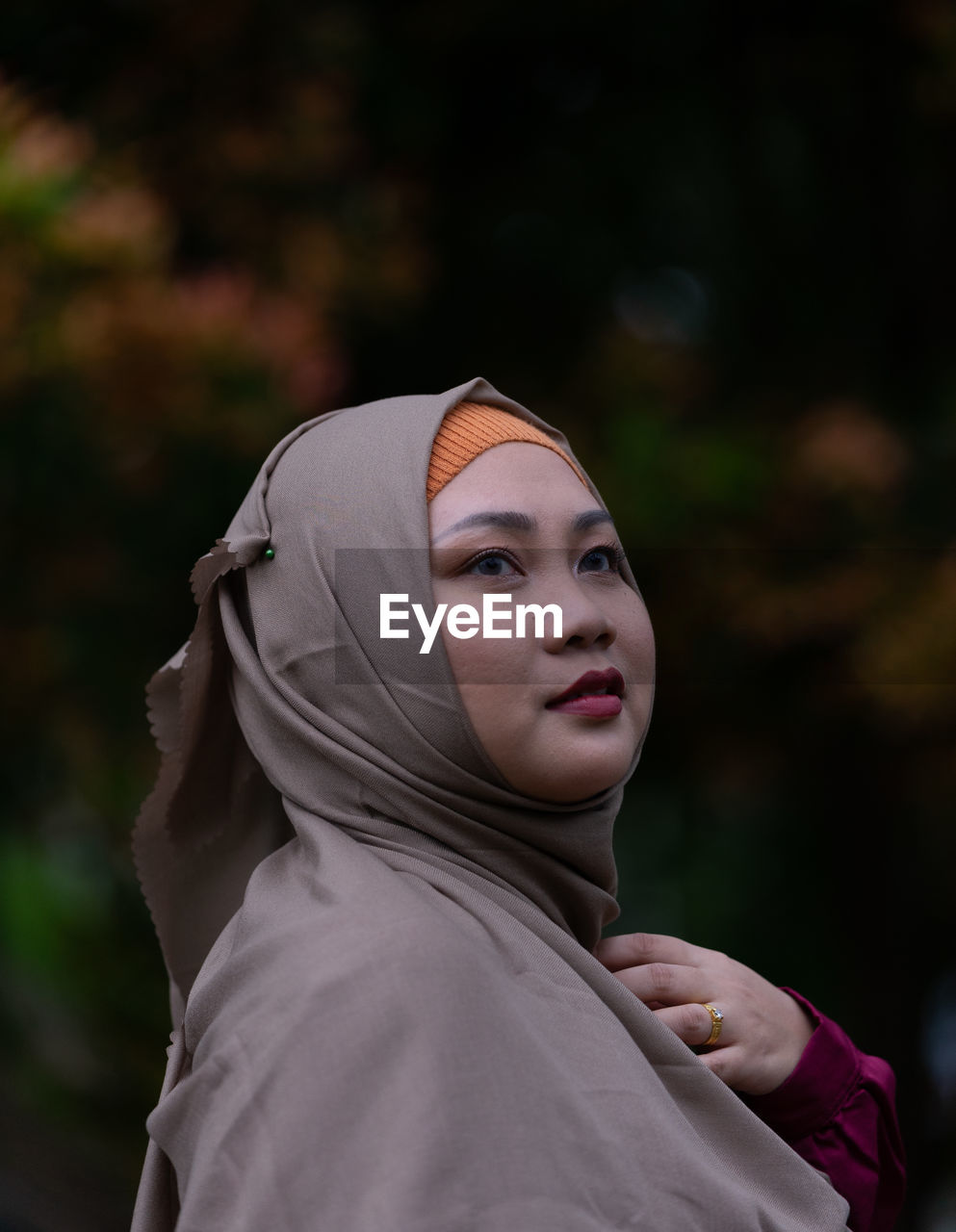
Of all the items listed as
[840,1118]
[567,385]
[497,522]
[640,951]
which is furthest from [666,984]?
[567,385]

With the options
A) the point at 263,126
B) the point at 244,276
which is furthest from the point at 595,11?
the point at 244,276

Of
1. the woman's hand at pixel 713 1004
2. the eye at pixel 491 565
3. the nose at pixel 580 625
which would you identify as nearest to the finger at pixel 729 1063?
the woman's hand at pixel 713 1004

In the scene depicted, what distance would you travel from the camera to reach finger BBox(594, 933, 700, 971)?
4.84 ft

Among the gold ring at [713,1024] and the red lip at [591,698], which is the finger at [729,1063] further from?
the red lip at [591,698]

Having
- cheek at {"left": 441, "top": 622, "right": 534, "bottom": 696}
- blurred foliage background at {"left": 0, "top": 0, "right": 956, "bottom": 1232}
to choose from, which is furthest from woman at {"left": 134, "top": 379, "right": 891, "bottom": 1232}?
blurred foliage background at {"left": 0, "top": 0, "right": 956, "bottom": 1232}

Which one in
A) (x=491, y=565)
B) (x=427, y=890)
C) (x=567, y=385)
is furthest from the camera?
(x=567, y=385)

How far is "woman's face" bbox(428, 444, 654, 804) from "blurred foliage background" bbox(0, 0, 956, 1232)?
5.48 feet

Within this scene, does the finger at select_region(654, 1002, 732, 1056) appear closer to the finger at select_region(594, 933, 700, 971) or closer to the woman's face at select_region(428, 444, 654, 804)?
the finger at select_region(594, 933, 700, 971)

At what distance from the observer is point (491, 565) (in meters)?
1.34

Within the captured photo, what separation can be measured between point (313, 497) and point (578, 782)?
0.41 metres

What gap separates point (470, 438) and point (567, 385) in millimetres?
2694

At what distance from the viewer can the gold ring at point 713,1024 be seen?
1.45 meters

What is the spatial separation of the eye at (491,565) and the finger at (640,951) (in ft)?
1.43

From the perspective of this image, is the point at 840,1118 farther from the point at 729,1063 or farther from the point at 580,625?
the point at 580,625
